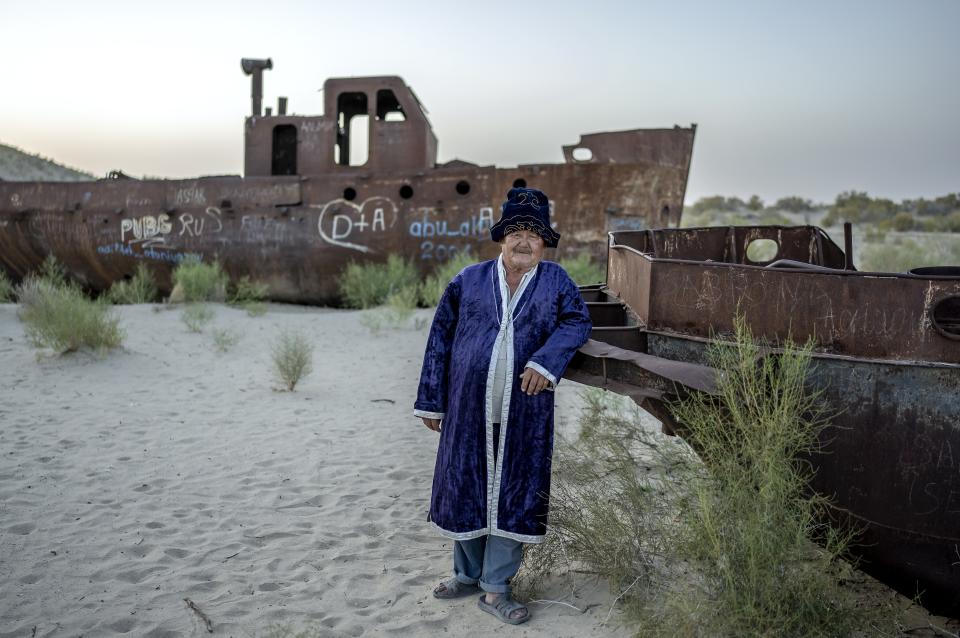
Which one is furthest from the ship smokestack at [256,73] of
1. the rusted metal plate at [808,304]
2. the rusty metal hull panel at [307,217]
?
the rusted metal plate at [808,304]

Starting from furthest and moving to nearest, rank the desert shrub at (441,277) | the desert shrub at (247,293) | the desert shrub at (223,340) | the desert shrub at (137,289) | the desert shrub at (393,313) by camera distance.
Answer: the desert shrub at (137,289)
the desert shrub at (247,293)
the desert shrub at (441,277)
the desert shrub at (393,313)
the desert shrub at (223,340)

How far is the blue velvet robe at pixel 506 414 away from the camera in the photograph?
2840mm

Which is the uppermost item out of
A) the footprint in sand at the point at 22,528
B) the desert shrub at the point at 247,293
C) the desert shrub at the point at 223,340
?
the desert shrub at the point at 247,293

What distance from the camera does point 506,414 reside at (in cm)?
283

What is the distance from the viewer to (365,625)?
2943mm

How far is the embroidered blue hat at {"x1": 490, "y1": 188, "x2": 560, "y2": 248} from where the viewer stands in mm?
2883

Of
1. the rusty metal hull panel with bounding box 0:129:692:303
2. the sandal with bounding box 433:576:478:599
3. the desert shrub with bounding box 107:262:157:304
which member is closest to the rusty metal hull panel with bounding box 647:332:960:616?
the sandal with bounding box 433:576:478:599

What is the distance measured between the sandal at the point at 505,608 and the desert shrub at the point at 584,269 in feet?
22.5

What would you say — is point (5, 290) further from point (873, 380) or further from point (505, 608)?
point (873, 380)

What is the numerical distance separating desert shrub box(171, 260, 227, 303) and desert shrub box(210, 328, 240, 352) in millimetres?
2350

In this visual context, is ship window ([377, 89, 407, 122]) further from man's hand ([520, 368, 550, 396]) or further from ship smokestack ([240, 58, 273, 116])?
man's hand ([520, 368, 550, 396])

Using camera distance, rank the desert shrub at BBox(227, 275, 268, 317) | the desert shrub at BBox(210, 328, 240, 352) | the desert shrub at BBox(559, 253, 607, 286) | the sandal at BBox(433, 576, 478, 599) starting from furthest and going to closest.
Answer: the desert shrub at BBox(227, 275, 268, 317) < the desert shrub at BBox(559, 253, 607, 286) < the desert shrub at BBox(210, 328, 240, 352) < the sandal at BBox(433, 576, 478, 599)

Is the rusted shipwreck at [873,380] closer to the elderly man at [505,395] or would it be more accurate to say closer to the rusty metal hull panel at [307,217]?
the elderly man at [505,395]

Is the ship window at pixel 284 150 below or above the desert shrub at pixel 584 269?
above
